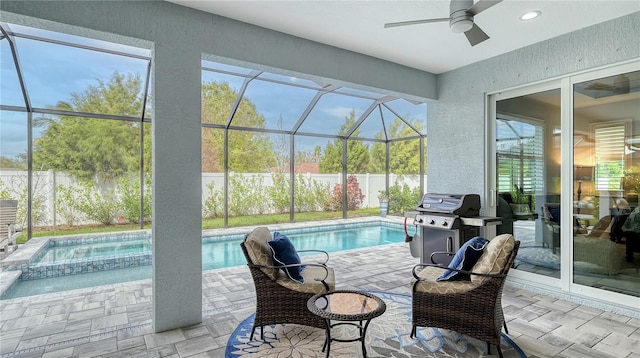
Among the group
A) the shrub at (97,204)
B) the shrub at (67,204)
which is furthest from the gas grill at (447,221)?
the shrub at (67,204)

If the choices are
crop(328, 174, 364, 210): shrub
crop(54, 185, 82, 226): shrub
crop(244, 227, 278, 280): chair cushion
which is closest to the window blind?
crop(244, 227, 278, 280): chair cushion

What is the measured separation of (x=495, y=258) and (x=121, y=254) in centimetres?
601

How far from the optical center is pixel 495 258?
2.60 m

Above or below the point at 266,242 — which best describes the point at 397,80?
above

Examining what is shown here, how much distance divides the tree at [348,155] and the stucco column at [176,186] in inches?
299

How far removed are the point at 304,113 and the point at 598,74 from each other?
609 centimetres

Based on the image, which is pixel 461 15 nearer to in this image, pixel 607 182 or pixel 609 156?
pixel 609 156

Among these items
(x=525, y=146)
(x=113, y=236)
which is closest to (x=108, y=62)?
(x=113, y=236)

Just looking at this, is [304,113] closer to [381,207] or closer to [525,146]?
[381,207]

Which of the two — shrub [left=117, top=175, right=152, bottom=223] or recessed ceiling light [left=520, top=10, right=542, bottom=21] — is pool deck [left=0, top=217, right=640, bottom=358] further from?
shrub [left=117, top=175, right=152, bottom=223]

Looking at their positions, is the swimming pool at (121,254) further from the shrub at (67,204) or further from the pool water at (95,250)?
the shrub at (67,204)

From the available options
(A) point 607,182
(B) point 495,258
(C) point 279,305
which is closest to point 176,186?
(C) point 279,305

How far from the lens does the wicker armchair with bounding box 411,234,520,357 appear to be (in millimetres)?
2521

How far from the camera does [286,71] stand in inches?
149
